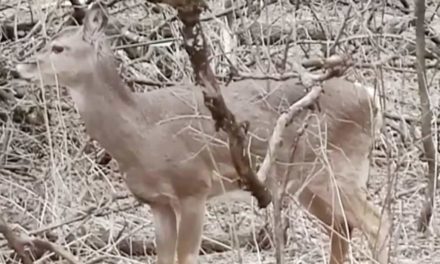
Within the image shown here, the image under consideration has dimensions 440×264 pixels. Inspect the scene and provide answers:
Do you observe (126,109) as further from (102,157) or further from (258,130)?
(102,157)

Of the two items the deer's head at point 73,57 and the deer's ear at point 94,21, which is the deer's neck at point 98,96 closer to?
the deer's head at point 73,57

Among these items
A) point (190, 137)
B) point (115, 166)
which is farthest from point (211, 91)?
point (115, 166)

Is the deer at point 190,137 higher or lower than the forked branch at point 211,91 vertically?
lower

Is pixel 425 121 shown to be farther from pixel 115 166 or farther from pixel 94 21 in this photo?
pixel 115 166

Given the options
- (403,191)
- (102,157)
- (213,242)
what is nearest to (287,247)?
(213,242)

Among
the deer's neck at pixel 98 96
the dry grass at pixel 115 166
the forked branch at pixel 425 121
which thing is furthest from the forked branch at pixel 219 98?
the forked branch at pixel 425 121

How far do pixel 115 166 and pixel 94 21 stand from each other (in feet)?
5.63

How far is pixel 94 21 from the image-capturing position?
532 centimetres

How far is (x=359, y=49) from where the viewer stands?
6211 mm

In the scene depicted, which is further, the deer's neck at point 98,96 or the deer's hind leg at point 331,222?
the deer's hind leg at point 331,222

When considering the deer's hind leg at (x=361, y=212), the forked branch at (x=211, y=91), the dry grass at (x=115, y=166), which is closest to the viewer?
the forked branch at (x=211, y=91)

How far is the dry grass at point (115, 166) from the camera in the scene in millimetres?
5723

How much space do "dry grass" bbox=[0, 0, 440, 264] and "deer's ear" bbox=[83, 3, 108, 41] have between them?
57 centimetres

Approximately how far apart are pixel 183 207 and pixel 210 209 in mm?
1149
